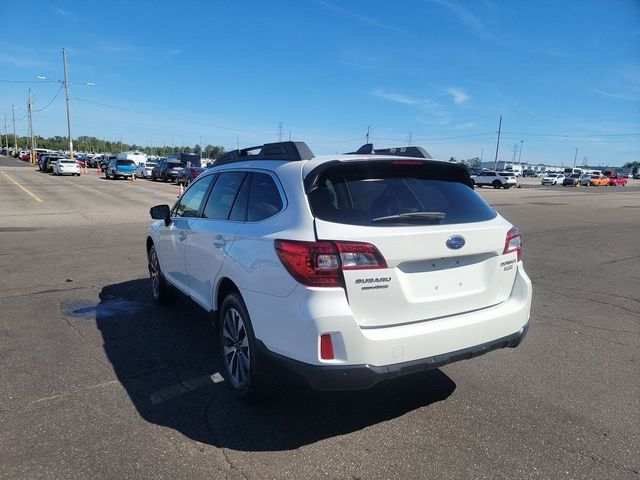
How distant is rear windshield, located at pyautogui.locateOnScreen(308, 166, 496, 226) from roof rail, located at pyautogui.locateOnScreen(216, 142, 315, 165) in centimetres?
39

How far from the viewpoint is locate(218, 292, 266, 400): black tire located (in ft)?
10.2

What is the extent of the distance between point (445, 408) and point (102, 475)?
7.33 feet

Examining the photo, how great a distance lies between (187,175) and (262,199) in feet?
107

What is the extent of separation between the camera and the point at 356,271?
105 inches

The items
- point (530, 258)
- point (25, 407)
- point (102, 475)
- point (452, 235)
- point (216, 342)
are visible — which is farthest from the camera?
point (530, 258)

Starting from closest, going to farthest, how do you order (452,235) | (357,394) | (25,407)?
(452,235) < (25,407) < (357,394)

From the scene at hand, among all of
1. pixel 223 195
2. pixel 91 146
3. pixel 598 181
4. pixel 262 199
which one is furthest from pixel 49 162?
pixel 91 146

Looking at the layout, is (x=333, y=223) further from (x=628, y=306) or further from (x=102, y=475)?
(x=628, y=306)

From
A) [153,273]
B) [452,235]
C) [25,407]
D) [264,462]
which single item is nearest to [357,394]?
[264,462]

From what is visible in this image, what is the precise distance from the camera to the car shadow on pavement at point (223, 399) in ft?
9.84

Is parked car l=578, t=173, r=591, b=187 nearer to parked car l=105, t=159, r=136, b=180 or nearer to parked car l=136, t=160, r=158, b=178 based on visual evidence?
parked car l=136, t=160, r=158, b=178

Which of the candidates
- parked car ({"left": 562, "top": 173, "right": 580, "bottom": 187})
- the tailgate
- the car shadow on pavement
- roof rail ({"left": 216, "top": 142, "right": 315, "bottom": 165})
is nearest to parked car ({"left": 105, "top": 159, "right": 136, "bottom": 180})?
the car shadow on pavement

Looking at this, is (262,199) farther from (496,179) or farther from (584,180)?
(584,180)

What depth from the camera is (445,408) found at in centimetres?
332
